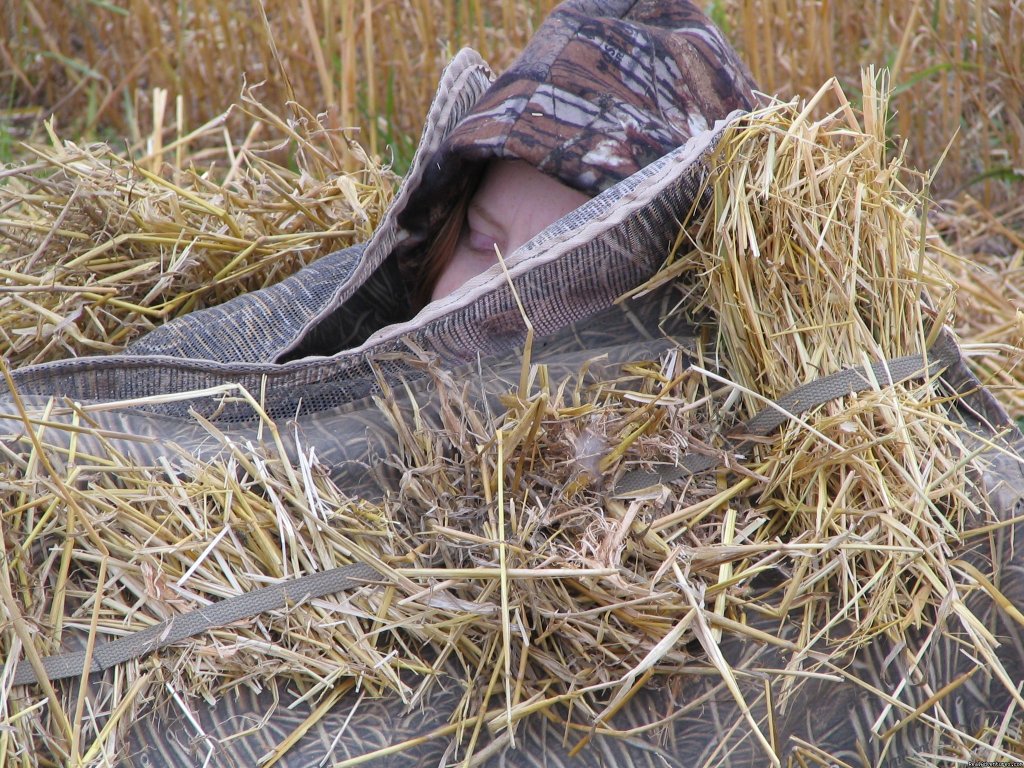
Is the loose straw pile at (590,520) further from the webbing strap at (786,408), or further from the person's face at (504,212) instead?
the person's face at (504,212)

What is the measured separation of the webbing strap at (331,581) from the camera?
41.1 inches

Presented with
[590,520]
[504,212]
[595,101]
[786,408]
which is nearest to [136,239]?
[504,212]

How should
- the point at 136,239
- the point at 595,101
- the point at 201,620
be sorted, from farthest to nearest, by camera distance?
the point at 136,239, the point at 595,101, the point at 201,620

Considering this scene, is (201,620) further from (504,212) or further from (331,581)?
(504,212)

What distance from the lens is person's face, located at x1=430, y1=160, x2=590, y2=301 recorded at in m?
1.43

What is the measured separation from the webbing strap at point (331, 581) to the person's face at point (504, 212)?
17.7 inches

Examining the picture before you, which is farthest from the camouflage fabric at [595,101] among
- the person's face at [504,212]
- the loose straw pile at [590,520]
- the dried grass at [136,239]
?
the dried grass at [136,239]

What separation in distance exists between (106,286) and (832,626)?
4.00 ft

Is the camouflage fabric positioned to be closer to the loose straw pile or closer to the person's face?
the person's face

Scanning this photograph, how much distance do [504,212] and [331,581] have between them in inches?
25.2

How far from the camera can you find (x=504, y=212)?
1.47 metres

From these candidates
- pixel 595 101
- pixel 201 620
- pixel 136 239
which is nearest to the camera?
pixel 201 620

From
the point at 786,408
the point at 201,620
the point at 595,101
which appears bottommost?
the point at 201,620

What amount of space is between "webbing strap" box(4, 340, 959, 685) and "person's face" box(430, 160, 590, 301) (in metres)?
0.45
